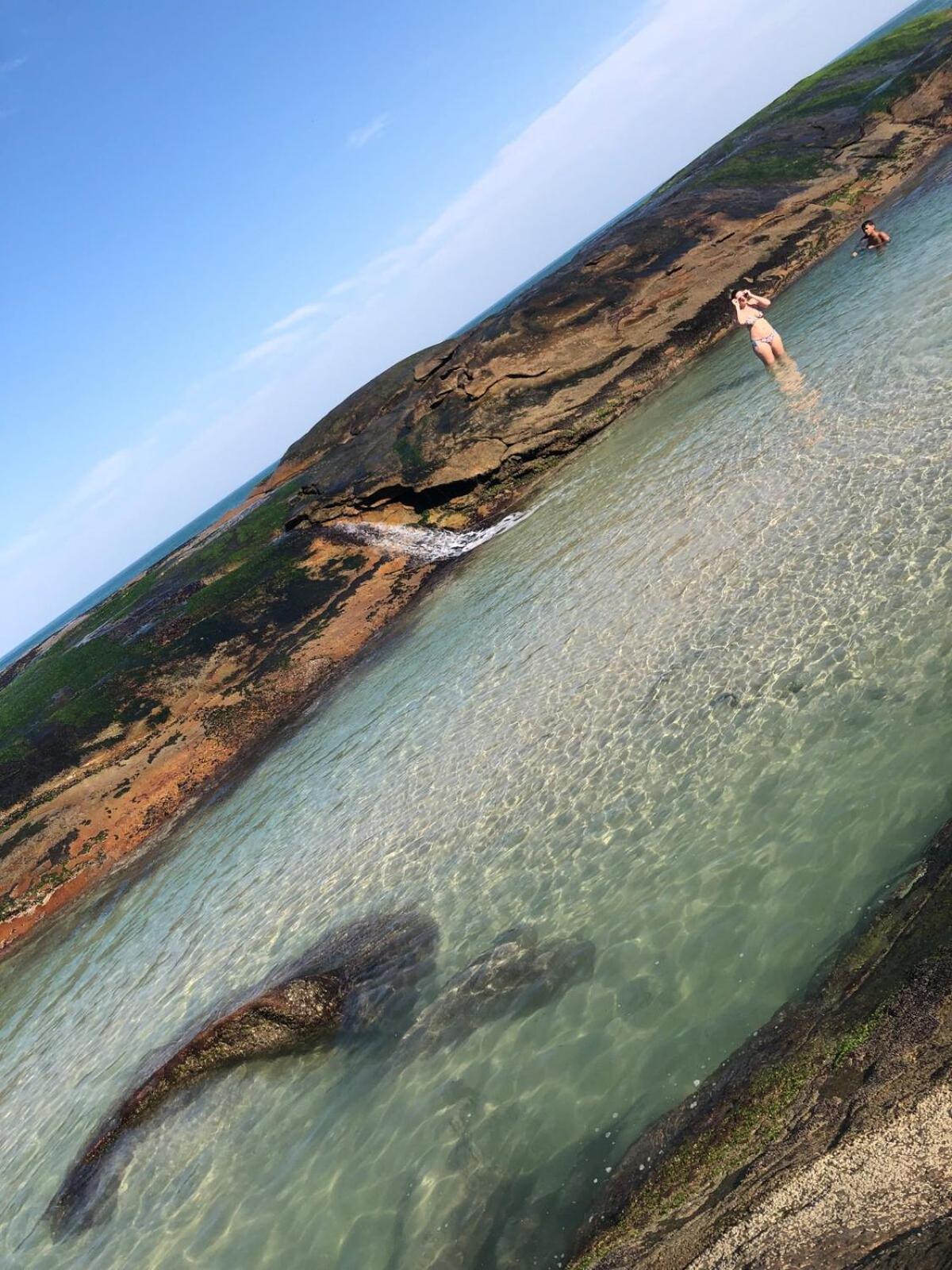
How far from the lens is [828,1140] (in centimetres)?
541

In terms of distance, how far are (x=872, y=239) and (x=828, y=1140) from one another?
34.2 meters

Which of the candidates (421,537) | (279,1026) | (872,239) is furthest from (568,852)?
(872,239)

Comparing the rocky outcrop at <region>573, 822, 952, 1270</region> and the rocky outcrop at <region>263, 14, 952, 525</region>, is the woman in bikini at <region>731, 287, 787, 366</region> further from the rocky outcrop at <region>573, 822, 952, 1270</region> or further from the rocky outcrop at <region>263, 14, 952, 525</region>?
the rocky outcrop at <region>573, 822, 952, 1270</region>

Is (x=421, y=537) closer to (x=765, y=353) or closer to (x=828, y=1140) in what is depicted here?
(x=765, y=353)

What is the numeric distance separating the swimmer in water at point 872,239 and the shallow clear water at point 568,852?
885 cm

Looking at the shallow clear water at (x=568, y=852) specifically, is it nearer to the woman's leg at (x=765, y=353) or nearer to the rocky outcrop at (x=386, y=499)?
the woman's leg at (x=765, y=353)

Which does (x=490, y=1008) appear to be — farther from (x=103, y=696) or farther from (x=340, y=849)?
(x=103, y=696)

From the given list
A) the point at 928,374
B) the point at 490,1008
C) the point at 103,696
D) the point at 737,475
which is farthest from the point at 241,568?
the point at 490,1008

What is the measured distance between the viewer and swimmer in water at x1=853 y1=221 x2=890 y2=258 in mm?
30781

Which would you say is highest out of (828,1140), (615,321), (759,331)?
(615,321)

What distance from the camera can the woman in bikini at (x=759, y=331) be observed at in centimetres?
2531

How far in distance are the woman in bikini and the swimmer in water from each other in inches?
341

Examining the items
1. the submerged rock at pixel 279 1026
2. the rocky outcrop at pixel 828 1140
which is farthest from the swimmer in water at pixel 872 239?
the submerged rock at pixel 279 1026

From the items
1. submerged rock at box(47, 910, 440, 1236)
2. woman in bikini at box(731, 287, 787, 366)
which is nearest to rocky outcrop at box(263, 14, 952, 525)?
woman in bikini at box(731, 287, 787, 366)
